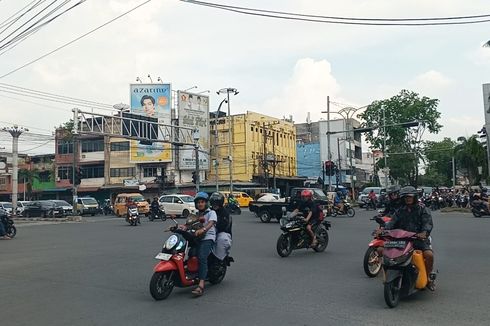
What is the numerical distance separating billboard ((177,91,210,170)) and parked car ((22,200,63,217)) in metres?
16.9

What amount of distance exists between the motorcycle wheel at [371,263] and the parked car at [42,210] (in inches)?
1399

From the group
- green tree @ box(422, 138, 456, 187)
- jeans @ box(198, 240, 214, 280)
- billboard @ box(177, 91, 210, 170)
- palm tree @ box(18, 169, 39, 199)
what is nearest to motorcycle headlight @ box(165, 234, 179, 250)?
jeans @ box(198, 240, 214, 280)

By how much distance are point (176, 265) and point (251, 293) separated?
1332 millimetres

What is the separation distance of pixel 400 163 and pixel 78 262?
197 ft

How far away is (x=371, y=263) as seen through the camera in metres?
9.36

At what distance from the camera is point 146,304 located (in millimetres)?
7352

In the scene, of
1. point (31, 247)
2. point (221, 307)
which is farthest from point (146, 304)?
point (31, 247)

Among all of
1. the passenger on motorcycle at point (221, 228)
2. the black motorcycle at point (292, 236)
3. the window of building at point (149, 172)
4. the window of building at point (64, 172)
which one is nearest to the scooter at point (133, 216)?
the black motorcycle at point (292, 236)

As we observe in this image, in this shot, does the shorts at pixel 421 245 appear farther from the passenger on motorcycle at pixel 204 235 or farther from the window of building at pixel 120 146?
the window of building at pixel 120 146

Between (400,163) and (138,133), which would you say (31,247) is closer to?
(138,133)

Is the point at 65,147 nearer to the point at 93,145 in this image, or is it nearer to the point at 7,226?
the point at 93,145

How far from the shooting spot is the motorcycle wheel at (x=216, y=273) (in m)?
8.55

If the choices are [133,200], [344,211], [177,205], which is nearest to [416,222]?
[344,211]

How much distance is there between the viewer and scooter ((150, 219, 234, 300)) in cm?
752
